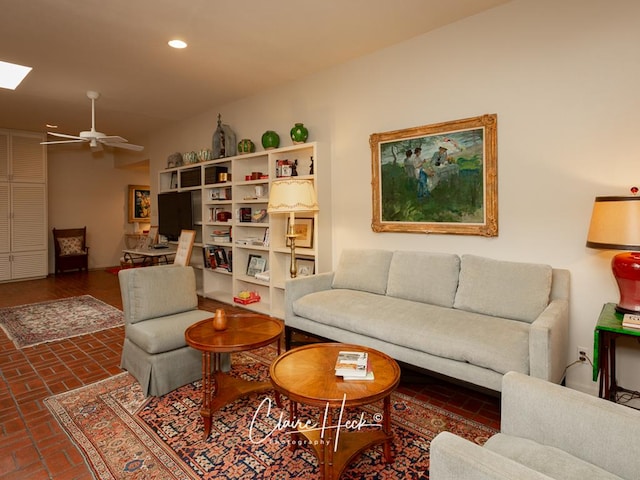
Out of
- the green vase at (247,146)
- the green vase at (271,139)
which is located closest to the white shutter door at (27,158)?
the green vase at (247,146)

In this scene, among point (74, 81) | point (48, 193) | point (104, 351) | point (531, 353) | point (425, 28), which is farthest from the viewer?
point (48, 193)

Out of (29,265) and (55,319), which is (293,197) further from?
(29,265)

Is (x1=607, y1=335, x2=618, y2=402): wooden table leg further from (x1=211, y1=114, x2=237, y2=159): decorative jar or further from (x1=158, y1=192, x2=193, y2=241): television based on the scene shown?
(x1=158, y1=192, x2=193, y2=241): television

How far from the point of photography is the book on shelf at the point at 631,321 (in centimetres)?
201

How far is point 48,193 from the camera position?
7922mm

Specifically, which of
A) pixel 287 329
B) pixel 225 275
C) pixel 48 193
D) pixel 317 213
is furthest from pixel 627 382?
pixel 48 193

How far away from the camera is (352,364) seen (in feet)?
6.15

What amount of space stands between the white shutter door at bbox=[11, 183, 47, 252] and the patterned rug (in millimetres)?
2468

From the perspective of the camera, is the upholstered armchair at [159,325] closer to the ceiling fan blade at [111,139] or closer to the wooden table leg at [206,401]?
the wooden table leg at [206,401]

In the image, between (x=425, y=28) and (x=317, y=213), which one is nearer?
(x=425, y=28)

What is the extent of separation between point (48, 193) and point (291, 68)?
663cm

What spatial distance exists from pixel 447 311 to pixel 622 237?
3.71 ft

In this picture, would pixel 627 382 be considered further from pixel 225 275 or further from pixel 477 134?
pixel 225 275

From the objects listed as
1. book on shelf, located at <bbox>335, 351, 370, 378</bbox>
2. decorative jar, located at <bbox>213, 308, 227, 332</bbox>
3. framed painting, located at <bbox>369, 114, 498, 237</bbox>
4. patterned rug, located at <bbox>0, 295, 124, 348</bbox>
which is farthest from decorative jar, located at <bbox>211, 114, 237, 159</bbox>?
book on shelf, located at <bbox>335, 351, 370, 378</bbox>
